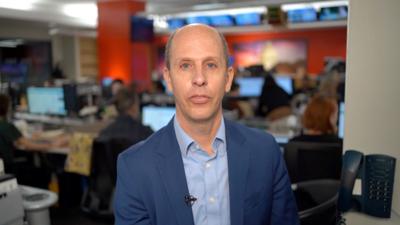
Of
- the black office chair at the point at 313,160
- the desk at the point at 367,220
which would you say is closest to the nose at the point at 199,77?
the desk at the point at 367,220

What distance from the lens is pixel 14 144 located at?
3.99 m

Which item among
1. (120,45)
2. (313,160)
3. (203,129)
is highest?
(120,45)

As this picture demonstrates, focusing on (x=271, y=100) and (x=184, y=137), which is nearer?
(x=184, y=137)

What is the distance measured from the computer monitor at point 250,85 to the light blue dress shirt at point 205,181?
211 inches

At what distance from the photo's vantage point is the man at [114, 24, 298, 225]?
1.10 m

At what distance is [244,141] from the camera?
1.26m

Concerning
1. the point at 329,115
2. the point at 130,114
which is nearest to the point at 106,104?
the point at 130,114

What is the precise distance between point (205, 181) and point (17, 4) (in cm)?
713

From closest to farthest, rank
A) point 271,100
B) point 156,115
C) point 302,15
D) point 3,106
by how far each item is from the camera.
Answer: point 3,106
point 156,115
point 271,100
point 302,15

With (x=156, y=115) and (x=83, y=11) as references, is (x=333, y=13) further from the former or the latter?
(x=83, y=11)

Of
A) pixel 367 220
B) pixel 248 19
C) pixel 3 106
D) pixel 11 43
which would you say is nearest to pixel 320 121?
pixel 367 220

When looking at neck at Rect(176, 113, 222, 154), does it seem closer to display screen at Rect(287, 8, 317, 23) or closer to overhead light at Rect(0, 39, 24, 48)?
display screen at Rect(287, 8, 317, 23)

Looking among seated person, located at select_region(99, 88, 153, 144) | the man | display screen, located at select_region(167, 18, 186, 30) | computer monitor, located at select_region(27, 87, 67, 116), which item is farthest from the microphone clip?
display screen, located at select_region(167, 18, 186, 30)

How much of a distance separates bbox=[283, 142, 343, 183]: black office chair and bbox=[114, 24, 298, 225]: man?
1465 millimetres
